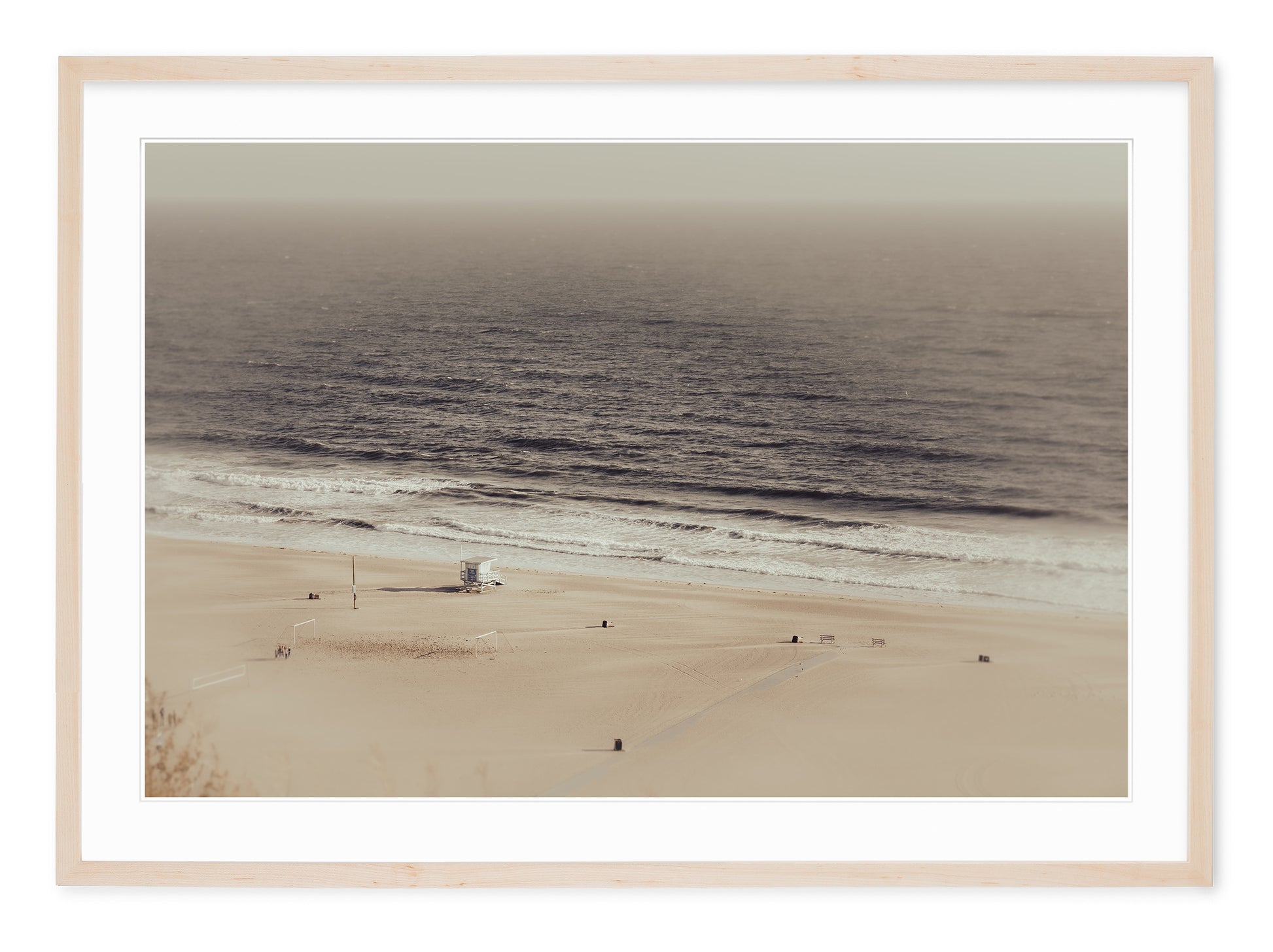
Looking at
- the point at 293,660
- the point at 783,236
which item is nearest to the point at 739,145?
the point at 783,236

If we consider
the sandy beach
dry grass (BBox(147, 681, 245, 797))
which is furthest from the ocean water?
dry grass (BBox(147, 681, 245, 797))

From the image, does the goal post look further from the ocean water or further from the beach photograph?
the ocean water

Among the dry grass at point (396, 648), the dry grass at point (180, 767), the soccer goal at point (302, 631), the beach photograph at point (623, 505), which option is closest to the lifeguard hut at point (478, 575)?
the beach photograph at point (623, 505)

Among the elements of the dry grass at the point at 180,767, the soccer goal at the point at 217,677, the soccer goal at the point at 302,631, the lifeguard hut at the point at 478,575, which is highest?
the lifeguard hut at the point at 478,575

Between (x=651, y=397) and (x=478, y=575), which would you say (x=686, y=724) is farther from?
(x=651, y=397)

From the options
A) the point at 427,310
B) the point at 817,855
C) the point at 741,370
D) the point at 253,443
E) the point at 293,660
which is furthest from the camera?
the point at 741,370

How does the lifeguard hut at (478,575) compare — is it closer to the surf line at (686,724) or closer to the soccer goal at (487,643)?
the soccer goal at (487,643)
